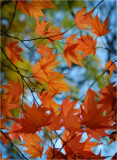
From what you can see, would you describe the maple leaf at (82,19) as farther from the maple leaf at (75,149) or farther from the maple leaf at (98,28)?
the maple leaf at (75,149)

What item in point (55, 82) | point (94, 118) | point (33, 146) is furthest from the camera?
point (55, 82)

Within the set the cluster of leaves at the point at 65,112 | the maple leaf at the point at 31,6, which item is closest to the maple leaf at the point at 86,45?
the cluster of leaves at the point at 65,112

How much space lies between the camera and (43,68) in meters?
0.60

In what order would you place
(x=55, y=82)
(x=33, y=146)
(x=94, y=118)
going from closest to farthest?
1. (x=94, y=118)
2. (x=33, y=146)
3. (x=55, y=82)

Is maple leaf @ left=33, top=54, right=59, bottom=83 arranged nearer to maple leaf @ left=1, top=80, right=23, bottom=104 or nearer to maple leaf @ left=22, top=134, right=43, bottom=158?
maple leaf @ left=1, top=80, right=23, bottom=104

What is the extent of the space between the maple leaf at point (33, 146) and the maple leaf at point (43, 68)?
171 millimetres

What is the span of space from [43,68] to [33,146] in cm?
22

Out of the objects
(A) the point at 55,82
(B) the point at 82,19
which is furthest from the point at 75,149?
(B) the point at 82,19

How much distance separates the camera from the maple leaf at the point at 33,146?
48cm

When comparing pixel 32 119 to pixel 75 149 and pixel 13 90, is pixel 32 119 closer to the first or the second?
pixel 75 149

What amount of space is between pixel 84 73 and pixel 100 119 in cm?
165

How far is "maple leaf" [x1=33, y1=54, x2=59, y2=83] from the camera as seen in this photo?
60 centimetres

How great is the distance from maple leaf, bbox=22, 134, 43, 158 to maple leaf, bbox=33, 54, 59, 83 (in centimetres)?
17

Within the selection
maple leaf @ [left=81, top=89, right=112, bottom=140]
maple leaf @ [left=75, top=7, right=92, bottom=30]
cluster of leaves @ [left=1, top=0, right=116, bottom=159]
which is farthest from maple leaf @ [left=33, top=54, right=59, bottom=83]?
maple leaf @ [left=81, top=89, right=112, bottom=140]
